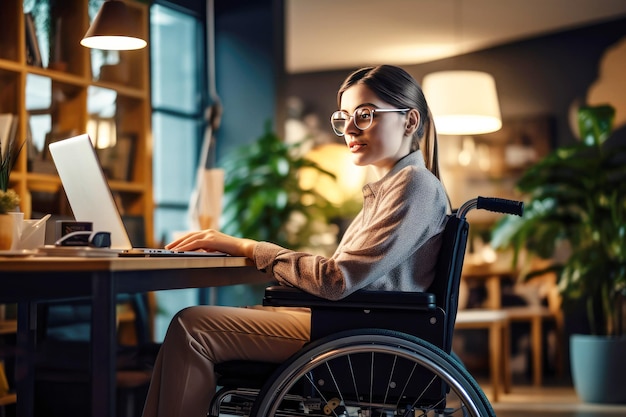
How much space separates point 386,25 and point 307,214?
6.81 ft

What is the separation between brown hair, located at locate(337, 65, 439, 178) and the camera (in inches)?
84.9

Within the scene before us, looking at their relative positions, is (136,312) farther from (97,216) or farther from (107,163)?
(97,216)

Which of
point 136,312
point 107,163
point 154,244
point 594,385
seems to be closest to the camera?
point 136,312

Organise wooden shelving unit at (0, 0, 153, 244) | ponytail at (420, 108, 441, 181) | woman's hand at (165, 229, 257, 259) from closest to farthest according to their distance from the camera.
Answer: woman's hand at (165, 229, 257, 259)
ponytail at (420, 108, 441, 181)
wooden shelving unit at (0, 0, 153, 244)

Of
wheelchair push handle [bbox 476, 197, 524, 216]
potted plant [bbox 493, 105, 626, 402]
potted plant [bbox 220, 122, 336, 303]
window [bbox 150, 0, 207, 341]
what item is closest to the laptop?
wheelchair push handle [bbox 476, 197, 524, 216]

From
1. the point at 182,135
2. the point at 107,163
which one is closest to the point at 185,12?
Answer: the point at 182,135

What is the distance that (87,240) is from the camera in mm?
1799

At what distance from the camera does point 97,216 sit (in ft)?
7.27

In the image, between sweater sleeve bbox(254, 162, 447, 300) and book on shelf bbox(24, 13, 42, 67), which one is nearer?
sweater sleeve bbox(254, 162, 447, 300)

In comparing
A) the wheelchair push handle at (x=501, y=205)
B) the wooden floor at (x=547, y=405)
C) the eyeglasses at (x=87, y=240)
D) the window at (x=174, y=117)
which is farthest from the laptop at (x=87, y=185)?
the wooden floor at (x=547, y=405)

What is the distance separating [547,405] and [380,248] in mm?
2967

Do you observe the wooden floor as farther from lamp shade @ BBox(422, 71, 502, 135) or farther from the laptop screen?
the laptop screen

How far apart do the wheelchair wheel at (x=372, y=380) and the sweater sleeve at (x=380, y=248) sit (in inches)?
5.1

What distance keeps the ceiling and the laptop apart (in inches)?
138
